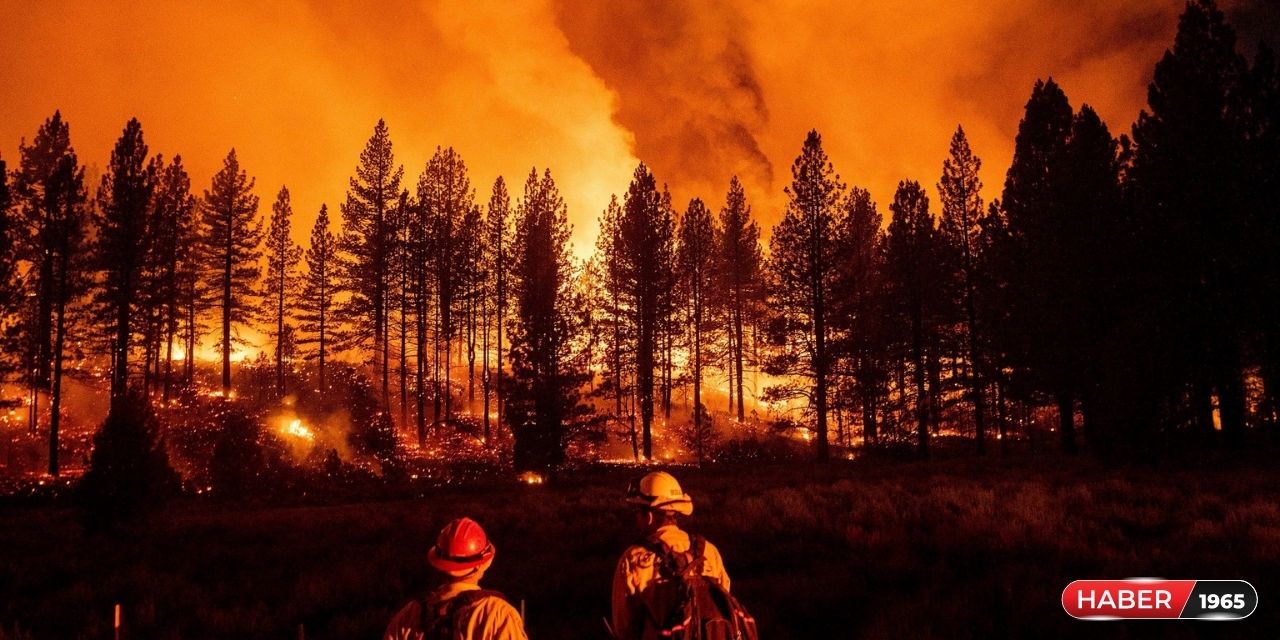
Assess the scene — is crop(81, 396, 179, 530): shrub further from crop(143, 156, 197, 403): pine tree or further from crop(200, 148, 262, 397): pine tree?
crop(200, 148, 262, 397): pine tree

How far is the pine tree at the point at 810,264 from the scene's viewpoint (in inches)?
1014

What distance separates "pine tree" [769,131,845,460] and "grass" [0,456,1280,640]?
1017 cm

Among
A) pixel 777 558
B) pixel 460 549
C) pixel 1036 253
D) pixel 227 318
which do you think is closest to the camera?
pixel 460 549

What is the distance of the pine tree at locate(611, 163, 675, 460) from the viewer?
30.5m

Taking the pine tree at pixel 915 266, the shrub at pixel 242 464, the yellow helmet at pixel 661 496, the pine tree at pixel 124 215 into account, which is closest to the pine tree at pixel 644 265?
the pine tree at pixel 915 266

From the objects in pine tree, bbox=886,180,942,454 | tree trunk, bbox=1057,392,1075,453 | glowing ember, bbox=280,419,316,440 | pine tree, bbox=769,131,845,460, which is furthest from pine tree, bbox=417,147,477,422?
tree trunk, bbox=1057,392,1075,453

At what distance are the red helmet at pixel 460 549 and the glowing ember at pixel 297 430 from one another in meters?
28.4

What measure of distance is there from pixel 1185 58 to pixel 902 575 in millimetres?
21809

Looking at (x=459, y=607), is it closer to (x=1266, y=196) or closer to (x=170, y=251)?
(x=1266, y=196)

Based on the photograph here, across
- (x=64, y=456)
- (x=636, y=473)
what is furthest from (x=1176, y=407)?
(x=64, y=456)

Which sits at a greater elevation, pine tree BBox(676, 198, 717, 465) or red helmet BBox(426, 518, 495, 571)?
pine tree BBox(676, 198, 717, 465)

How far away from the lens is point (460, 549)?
3.03 meters

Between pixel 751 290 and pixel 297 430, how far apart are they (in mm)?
28928

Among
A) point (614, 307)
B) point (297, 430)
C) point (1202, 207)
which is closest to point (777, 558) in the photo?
point (1202, 207)
